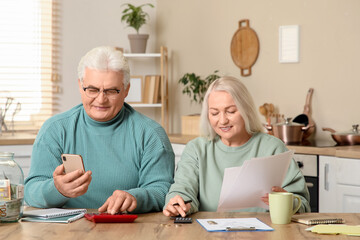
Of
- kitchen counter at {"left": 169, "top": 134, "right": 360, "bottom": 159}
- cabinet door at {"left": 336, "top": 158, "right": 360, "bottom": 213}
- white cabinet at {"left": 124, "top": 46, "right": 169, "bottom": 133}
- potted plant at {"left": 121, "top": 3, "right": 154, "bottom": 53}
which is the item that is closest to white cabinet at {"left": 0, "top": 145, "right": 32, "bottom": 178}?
white cabinet at {"left": 124, "top": 46, "right": 169, "bottom": 133}

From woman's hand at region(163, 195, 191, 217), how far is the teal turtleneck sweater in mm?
237

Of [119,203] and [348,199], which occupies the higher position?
[119,203]

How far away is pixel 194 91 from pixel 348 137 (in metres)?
1.46

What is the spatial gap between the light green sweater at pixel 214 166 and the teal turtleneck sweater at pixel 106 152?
78mm

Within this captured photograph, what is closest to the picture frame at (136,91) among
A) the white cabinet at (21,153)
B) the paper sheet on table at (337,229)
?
the white cabinet at (21,153)

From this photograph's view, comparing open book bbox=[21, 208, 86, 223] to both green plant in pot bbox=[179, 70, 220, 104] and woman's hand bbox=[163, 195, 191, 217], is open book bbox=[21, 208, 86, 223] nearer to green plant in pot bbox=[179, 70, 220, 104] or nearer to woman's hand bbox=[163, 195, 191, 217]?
woman's hand bbox=[163, 195, 191, 217]

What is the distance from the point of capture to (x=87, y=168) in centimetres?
215

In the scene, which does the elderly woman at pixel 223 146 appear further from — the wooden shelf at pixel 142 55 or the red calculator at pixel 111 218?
the wooden shelf at pixel 142 55

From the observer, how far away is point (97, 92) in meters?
2.09

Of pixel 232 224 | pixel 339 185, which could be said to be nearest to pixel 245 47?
pixel 339 185

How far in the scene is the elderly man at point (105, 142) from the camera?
208 centimetres

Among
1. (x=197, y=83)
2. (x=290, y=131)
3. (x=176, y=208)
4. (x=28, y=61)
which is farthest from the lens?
(x=28, y=61)

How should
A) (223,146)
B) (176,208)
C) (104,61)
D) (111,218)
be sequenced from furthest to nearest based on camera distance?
(223,146) → (104,61) → (176,208) → (111,218)

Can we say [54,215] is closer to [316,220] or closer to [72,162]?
[72,162]
